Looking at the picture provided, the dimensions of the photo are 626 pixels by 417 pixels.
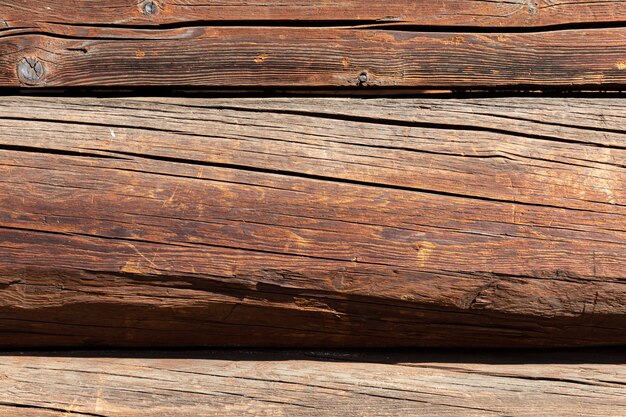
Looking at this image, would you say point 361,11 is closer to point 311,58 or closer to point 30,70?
point 311,58

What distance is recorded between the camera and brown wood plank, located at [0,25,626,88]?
143cm

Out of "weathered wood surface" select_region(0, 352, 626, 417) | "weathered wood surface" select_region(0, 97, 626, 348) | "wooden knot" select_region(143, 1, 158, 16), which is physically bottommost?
"weathered wood surface" select_region(0, 352, 626, 417)

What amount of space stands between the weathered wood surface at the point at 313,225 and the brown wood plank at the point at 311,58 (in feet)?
0.31

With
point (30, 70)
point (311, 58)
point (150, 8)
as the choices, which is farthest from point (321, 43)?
point (30, 70)

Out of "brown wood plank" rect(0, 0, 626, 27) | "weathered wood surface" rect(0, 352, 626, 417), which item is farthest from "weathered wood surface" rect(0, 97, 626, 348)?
"brown wood plank" rect(0, 0, 626, 27)

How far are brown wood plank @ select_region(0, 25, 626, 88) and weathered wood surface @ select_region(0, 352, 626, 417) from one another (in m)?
0.56

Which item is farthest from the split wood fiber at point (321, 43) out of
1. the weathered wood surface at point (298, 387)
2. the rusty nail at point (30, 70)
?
the weathered wood surface at point (298, 387)

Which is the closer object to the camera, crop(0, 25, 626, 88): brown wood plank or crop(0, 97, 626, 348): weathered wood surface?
crop(0, 97, 626, 348): weathered wood surface

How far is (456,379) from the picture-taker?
138 cm

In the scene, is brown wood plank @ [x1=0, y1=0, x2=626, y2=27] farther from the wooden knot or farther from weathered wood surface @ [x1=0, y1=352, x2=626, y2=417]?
weathered wood surface @ [x1=0, y1=352, x2=626, y2=417]

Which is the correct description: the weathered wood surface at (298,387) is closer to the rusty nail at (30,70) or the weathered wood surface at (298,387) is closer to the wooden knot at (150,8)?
the rusty nail at (30,70)

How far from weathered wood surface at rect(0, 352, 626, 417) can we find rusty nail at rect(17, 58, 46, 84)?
1.80 feet

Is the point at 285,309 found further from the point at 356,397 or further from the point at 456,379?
the point at 456,379

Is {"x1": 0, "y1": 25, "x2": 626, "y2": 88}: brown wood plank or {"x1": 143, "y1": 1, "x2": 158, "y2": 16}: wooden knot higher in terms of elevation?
{"x1": 143, "y1": 1, "x2": 158, "y2": 16}: wooden knot
